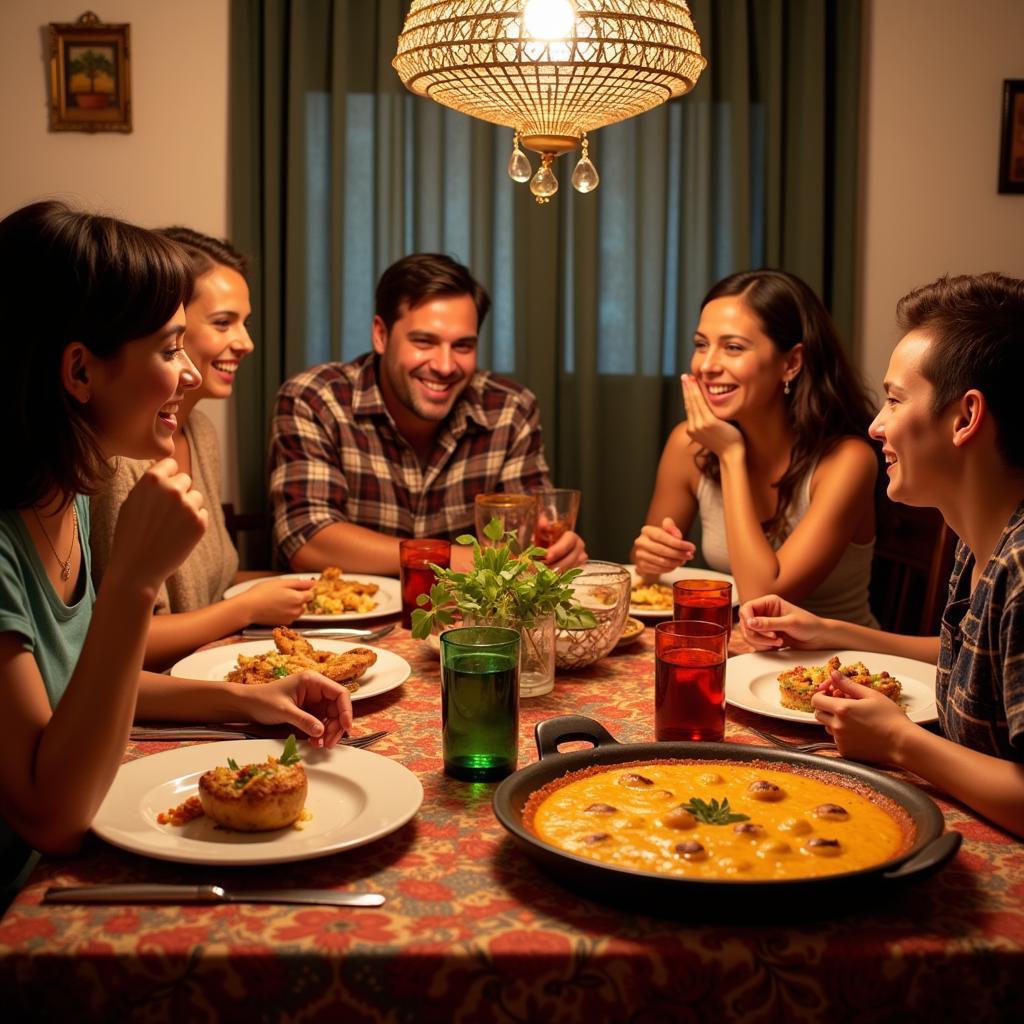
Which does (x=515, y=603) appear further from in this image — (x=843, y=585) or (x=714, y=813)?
(x=843, y=585)

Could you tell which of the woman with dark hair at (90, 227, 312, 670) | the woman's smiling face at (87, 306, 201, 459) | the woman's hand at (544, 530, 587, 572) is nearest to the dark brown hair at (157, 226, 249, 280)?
the woman with dark hair at (90, 227, 312, 670)

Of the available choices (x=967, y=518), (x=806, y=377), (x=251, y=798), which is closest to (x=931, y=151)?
(x=806, y=377)

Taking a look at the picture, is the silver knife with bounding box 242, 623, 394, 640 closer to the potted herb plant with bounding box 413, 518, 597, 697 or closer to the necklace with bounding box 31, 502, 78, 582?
the potted herb plant with bounding box 413, 518, 597, 697

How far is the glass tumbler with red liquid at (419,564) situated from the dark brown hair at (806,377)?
1.00 meters

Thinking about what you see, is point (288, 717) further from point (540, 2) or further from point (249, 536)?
point (249, 536)

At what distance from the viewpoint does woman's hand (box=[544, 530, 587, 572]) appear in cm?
236

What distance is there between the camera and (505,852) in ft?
3.71

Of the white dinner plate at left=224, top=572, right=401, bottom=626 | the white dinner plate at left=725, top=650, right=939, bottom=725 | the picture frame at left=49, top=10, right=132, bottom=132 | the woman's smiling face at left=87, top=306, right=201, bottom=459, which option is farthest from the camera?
the picture frame at left=49, top=10, right=132, bottom=132

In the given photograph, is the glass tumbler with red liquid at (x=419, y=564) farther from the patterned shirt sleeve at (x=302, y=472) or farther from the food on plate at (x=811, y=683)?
the patterned shirt sleeve at (x=302, y=472)

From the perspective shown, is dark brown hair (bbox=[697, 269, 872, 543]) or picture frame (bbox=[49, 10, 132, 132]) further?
picture frame (bbox=[49, 10, 132, 132])

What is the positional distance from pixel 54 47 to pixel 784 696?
343cm

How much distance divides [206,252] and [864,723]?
1953 mm

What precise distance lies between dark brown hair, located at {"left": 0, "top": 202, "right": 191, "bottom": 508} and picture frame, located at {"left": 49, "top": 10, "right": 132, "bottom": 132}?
2.82 m

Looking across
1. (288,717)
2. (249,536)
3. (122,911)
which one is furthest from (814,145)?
(122,911)
